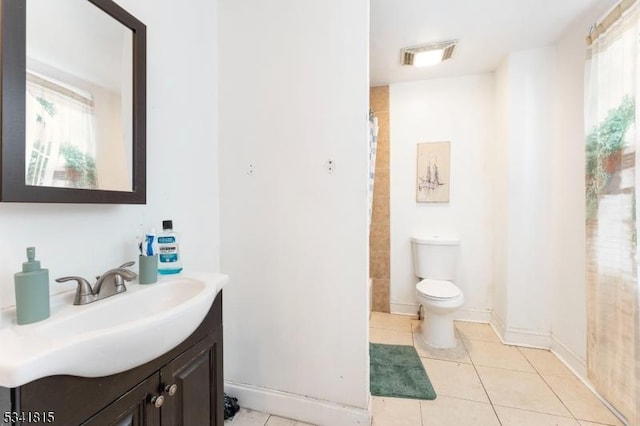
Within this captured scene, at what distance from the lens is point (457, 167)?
2.58 metres

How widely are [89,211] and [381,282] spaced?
243 cm

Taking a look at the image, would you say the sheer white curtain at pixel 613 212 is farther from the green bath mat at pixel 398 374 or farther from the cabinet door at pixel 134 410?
the cabinet door at pixel 134 410

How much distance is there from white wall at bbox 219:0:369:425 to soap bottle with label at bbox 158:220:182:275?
438 mm

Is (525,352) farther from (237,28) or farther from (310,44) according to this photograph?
(237,28)

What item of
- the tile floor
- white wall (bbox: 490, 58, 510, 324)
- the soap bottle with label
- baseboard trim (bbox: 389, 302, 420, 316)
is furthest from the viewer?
baseboard trim (bbox: 389, 302, 420, 316)

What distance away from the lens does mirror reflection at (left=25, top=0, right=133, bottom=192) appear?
30.1 inches

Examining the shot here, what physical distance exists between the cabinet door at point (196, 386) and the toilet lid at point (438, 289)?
1.62 metres

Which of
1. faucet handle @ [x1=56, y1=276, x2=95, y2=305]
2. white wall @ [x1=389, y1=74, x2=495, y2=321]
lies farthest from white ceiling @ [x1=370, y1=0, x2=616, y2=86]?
faucet handle @ [x1=56, y1=276, x2=95, y2=305]

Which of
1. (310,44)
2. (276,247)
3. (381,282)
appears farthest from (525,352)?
(310,44)

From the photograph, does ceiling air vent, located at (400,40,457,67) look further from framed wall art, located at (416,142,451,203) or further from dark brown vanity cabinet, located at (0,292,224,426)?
dark brown vanity cabinet, located at (0,292,224,426)

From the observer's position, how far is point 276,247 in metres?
1.48

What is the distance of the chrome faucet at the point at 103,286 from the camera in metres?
0.80

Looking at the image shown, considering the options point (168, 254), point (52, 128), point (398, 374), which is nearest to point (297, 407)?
point (398, 374)

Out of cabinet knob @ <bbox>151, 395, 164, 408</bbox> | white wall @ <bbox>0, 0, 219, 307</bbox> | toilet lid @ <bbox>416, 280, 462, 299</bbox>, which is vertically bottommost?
toilet lid @ <bbox>416, 280, 462, 299</bbox>
